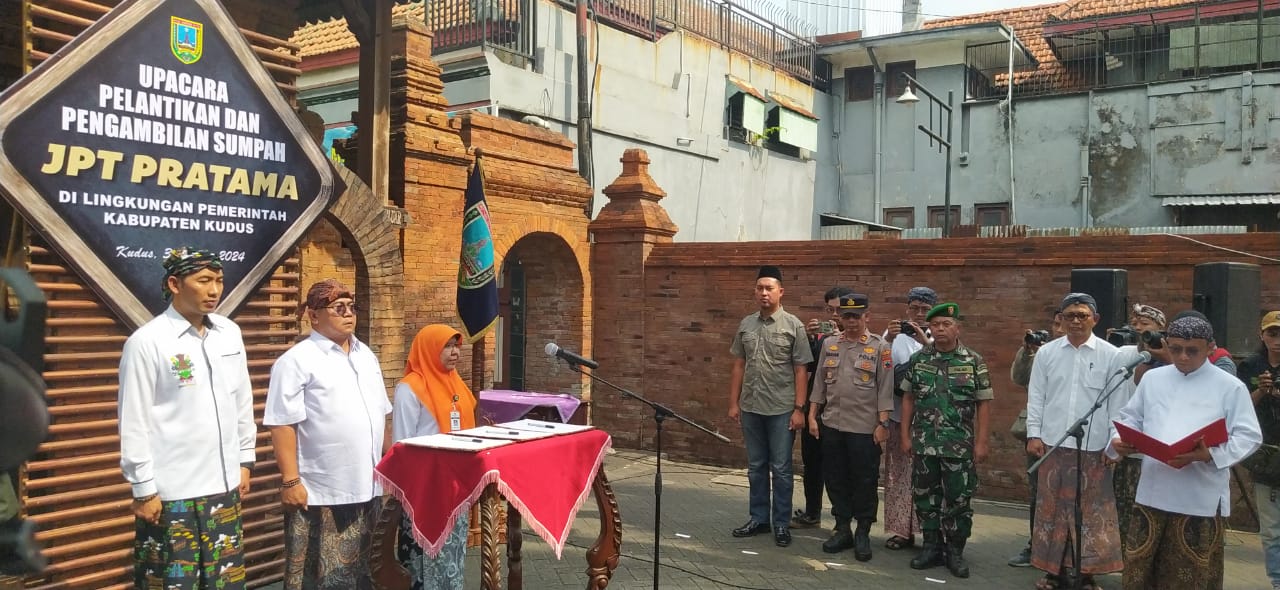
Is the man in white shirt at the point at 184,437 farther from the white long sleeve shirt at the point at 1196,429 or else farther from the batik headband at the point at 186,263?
the white long sleeve shirt at the point at 1196,429

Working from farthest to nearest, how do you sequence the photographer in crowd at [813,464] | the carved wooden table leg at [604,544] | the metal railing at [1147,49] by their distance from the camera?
1. the metal railing at [1147,49]
2. the photographer in crowd at [813,464]
3. the carved wooden table leg at [604,544]

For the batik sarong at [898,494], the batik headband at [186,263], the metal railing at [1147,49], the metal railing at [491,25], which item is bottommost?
the batik sarong at [898,494]

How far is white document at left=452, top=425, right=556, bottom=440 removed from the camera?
421 cm

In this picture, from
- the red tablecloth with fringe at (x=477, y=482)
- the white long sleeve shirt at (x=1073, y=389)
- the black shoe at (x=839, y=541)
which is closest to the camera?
the red tablecloth with fringe at (x=477, y=482)

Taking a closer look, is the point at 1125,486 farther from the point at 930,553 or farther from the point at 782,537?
the point at 782,537

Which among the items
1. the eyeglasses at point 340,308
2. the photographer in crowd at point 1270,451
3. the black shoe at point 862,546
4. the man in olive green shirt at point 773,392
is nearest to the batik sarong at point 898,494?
the black shoe at point 862,546

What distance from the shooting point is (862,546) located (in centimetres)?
637

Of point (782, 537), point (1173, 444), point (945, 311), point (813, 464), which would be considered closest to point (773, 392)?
point (813, 464)

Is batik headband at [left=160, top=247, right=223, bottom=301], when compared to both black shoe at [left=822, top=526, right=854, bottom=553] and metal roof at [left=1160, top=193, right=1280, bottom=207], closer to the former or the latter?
black shoe at [left=822, top=526, right=854, bottom=553]

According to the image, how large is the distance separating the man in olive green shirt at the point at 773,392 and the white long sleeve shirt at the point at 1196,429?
2.45 metres

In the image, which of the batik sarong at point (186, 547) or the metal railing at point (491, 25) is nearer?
the batik sarong at point (186, 547)

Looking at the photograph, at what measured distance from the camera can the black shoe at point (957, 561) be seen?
5.96 m

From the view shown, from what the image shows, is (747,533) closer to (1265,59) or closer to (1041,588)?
(1041,588)

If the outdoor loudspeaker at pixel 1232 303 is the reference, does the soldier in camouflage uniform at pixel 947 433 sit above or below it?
below
